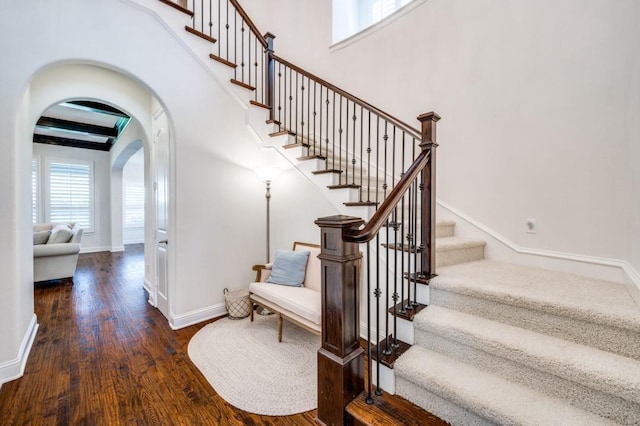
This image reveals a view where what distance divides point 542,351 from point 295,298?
5.81ft

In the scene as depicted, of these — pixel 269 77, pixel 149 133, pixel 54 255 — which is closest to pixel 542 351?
pixel 269 77

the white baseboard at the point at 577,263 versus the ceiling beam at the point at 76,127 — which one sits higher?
the ceiling beam at the point at 76,127

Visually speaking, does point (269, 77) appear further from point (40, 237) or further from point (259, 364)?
point (40, 237)

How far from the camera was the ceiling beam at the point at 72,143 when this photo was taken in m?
6.60

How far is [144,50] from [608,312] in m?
3.95

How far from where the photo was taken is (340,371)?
1337 millimetres

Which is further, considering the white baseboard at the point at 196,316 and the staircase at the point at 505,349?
the white baseboard at the point at 196,316

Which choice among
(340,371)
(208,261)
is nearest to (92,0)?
(208,261)

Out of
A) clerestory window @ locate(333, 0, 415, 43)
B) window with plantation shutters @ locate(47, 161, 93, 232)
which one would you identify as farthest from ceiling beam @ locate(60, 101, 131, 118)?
clerestory window @ locate(333, 0, 415, 43)

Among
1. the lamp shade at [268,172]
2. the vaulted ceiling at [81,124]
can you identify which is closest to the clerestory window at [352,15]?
the lamp shade at [268,172]

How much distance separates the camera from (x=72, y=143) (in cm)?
707

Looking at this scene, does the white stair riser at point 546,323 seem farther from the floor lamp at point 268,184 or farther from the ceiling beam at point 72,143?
the ceiling beam at point 72,143

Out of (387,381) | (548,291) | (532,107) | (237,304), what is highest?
(532,107)

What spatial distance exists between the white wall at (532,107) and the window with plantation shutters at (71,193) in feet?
27.9
